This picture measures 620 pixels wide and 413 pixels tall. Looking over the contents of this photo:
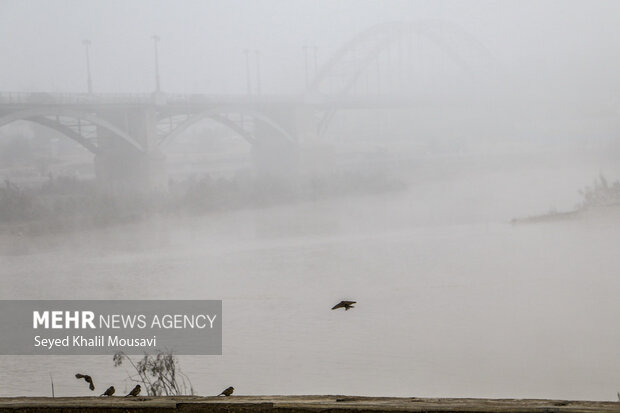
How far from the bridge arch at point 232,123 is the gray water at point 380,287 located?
1.44 m

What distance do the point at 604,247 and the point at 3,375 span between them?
5.30 meters

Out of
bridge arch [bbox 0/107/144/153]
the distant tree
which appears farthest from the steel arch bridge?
the distant tree

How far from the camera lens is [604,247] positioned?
790 centimetres

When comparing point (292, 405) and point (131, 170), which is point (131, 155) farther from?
point (292, 405)

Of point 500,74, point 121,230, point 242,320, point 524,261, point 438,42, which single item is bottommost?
point 242,320

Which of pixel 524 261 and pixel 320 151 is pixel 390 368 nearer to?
pixel 524 261

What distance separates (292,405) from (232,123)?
1241 cm

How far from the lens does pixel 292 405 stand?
1.27 m

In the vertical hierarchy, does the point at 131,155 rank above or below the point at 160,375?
above

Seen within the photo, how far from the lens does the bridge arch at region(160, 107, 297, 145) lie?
496 inches

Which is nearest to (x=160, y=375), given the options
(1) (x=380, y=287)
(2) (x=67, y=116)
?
(1) (x=380, y=287)

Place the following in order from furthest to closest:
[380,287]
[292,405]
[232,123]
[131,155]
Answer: [232,123] < [131,155] < [380,287] < [292,405]

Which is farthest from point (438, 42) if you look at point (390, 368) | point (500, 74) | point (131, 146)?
point (390, 368)

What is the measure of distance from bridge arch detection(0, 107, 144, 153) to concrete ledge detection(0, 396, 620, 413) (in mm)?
9096
